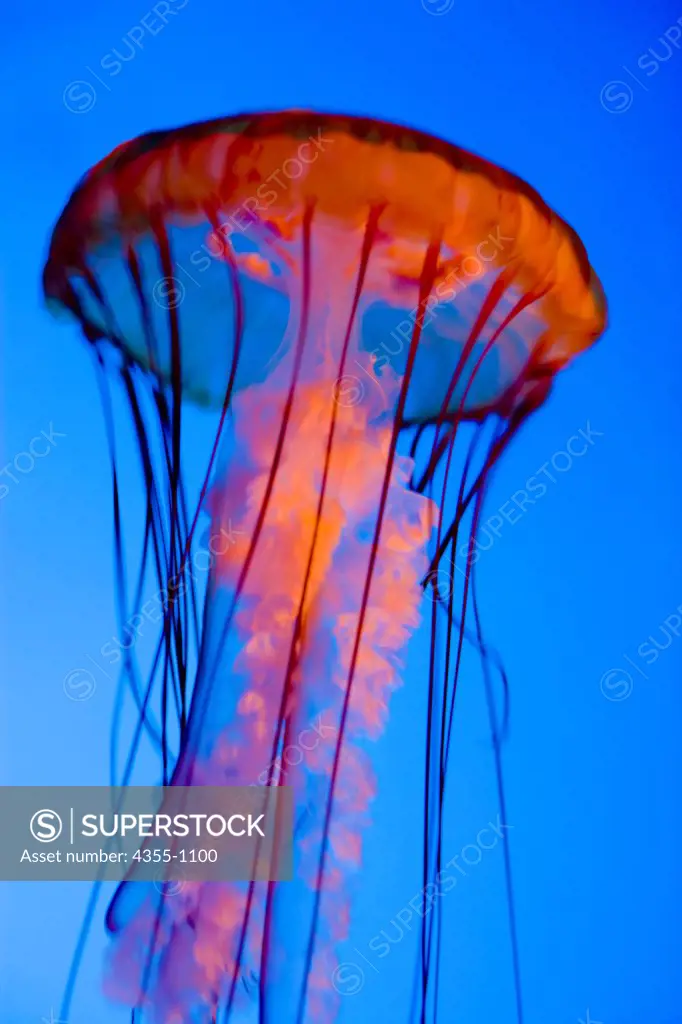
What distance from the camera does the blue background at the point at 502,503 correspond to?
5.07 feet

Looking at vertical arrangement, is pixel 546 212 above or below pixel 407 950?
above

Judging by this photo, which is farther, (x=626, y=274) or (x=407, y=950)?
(x=626, y=274)

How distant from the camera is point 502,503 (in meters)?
1.59

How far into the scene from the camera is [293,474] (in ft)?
5.06

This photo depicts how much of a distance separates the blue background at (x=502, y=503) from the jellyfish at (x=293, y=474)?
0.06 meters

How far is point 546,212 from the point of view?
159 cm

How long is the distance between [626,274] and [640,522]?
46 cm

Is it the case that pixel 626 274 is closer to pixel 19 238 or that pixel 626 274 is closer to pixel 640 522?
pixel 640 522

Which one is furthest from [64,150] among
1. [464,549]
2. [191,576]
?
[464,549]

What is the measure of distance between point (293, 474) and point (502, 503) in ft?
1.25

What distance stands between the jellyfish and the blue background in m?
0.06

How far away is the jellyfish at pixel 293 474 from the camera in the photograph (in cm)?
150

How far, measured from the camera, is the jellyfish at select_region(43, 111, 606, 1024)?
58.9 inches

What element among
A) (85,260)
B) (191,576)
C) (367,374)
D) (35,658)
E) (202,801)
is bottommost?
(202,801)
